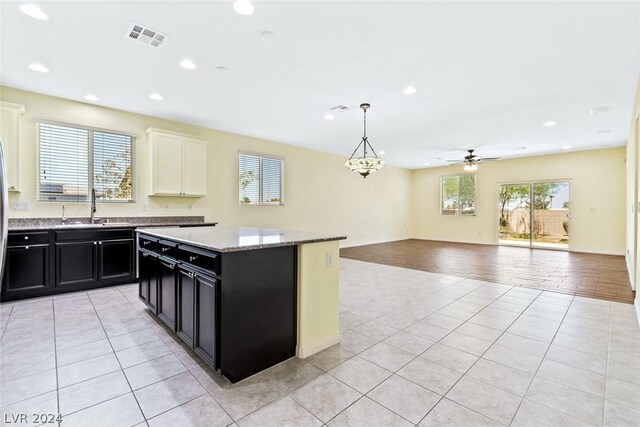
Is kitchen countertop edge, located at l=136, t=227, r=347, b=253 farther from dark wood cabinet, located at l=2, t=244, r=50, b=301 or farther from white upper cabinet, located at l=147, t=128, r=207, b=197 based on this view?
white upper cabinet, located at l=147, t=128, r=207, b=197

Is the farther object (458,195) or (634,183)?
(458,195)

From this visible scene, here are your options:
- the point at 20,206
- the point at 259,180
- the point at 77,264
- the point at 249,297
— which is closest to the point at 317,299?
the point at 249,297

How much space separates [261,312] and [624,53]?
431cm

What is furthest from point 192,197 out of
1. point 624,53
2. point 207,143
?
point 624,53

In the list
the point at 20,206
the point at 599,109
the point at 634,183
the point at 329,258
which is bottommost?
the point at 329,258

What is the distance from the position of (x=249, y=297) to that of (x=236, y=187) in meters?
4.51

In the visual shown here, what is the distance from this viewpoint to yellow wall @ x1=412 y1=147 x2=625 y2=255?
7.59m

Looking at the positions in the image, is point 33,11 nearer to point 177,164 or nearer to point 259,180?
point 177,164

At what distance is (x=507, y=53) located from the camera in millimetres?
3057

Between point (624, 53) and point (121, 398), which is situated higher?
point (624, 53)

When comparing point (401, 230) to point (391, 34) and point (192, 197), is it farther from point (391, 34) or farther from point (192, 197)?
point (391, 34)

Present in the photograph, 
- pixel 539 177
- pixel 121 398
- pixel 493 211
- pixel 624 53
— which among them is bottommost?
pixel 121 398

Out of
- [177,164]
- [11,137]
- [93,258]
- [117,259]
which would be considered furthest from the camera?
[177,164]

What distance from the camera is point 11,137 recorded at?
386 centimetres
